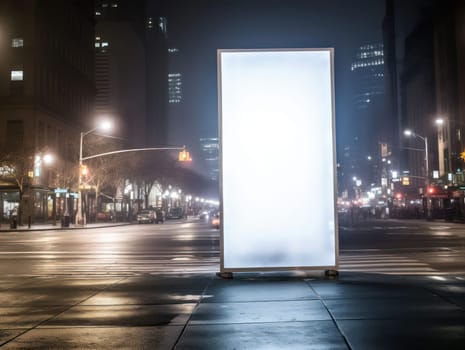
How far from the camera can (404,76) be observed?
128500 millimetres

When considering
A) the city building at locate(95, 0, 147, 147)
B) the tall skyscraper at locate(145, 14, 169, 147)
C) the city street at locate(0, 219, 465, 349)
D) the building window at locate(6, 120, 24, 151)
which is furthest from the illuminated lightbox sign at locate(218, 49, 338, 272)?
the tall skyscraper at locate(145, 14, 169, 147)

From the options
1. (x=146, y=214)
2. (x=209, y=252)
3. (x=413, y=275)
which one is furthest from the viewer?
(x=146, y=214)

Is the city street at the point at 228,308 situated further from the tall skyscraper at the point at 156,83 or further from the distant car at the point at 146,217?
the tall skyscraper at the point at 156,83

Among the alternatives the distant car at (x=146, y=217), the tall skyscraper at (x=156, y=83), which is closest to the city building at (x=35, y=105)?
the distant car at (x=146, y=217)

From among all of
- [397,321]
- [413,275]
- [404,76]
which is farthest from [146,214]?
[404,76]

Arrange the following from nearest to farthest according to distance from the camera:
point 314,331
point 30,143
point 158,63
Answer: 1. point 314,331
2. point 30,143
3. point 158,63

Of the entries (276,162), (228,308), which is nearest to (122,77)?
(276,162)

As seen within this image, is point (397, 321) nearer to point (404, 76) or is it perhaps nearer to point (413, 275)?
point (413, 275)

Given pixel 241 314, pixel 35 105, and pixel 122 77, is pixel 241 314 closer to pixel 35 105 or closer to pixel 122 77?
pixel 35 105

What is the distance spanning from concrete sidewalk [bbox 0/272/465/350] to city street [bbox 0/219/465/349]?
1 cm

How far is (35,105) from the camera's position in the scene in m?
61.6

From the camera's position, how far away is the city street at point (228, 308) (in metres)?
6.89

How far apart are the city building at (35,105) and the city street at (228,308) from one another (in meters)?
43.7

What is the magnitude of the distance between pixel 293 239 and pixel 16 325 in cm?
580
